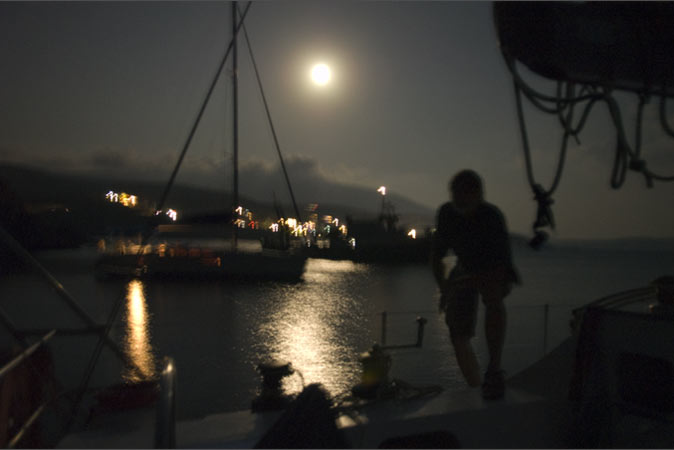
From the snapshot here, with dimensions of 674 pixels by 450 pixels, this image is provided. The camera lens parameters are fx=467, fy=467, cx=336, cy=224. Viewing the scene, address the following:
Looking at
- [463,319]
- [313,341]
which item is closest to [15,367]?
[463,319]

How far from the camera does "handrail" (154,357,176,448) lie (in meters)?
1.48

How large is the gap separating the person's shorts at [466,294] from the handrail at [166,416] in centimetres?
Answer: 222

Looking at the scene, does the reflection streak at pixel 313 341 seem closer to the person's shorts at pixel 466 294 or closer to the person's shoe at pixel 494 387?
the person's shorts at pixel 466 294

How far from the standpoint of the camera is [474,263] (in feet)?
10.6

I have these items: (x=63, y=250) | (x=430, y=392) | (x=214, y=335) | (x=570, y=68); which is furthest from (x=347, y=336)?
(x=63, y=250)

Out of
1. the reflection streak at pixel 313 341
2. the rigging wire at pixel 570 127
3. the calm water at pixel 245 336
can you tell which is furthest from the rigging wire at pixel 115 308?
the rigging wire at pixel 570 127

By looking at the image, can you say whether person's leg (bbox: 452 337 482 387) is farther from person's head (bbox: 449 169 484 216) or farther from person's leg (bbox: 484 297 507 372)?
person's head (bbox: 449 169 484 216)

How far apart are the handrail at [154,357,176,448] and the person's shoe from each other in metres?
2.03

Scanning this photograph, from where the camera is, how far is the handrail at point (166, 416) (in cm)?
148

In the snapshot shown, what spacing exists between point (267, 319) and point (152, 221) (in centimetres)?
1752

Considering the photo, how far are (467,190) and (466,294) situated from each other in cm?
74

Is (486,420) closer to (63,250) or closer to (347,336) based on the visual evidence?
(347,336)

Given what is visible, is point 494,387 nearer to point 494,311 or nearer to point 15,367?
point 494,311

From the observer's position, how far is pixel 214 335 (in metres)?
16.6
